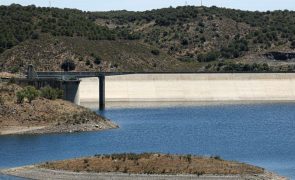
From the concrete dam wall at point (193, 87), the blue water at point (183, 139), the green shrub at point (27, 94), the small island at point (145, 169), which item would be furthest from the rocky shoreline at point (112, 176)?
the concrete dam wall at point (193, 87)

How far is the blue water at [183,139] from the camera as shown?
102438 mm

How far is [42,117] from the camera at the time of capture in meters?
131

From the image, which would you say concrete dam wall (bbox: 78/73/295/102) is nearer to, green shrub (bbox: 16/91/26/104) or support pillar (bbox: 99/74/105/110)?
support pillar (bbox: 99/74/105/110)

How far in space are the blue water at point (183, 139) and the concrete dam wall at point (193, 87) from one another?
2595 cm

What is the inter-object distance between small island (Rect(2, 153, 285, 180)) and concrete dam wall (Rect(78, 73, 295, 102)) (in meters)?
98.5

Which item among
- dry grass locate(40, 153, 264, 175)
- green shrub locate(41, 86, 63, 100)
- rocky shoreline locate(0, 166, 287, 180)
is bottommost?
rocky shoreline locate(0, 166, 287, 180)

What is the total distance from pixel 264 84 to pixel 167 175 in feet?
370

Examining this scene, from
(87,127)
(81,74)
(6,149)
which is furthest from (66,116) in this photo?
(81,74)

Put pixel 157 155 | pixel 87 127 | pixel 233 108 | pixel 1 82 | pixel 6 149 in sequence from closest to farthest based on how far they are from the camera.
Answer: pixel 157 155 → pixel 6 149 → pixel 87 127 → pixel 1 82 → pixel 233 108

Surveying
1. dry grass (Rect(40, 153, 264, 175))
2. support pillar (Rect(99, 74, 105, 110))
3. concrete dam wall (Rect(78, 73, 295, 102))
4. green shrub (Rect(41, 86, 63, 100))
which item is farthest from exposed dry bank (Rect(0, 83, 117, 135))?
concrete dam wall (Rect(78, 73, 295, 102))

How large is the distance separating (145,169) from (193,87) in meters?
108

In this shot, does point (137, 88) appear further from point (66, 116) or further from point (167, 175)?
point (167, 175)

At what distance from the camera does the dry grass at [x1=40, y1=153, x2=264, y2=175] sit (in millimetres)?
83294

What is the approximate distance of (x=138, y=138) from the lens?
398 ft
